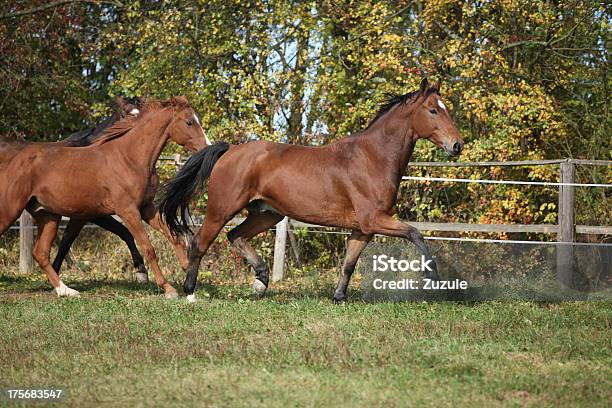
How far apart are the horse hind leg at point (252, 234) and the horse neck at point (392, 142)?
1.39 m

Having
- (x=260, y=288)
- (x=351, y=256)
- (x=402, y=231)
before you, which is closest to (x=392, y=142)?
(x=402, y=231)

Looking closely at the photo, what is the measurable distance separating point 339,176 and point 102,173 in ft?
8.57

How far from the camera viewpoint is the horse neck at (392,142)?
799 centimetres

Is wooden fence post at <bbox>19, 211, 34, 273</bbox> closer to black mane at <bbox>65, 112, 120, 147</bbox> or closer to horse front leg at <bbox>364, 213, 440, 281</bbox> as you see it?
black mane at <bbox>65, 112, 120, 147</bbox>

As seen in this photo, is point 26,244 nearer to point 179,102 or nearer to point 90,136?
point 90,136

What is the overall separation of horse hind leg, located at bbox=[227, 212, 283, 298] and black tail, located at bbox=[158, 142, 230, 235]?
580 millimetres

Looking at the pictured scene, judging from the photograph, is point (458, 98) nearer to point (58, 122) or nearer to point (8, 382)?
point (58, 122)

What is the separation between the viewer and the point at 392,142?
8.04 m

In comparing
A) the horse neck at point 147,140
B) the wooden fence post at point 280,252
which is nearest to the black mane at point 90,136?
the horse neck at point 147,140

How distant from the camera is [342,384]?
192 inches

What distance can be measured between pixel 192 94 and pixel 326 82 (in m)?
2.40

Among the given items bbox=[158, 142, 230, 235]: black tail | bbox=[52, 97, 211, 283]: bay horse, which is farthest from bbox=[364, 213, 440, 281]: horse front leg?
bbox=[52, 97, 211, 283]: bay horse

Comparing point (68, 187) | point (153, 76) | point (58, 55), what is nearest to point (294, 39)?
point (153, 76)

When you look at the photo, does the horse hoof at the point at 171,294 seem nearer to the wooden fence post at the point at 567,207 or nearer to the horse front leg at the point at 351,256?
the horse front leg at the point at 351,256
